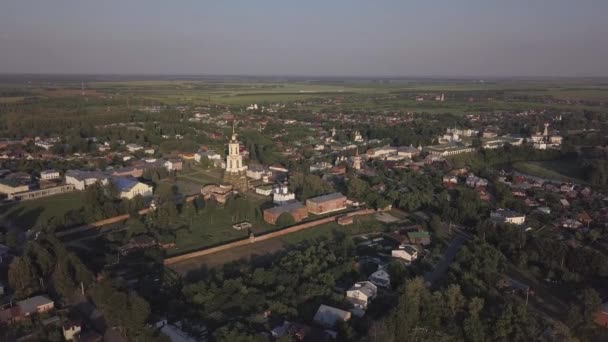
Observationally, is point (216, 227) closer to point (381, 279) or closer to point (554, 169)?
point (381, 279)

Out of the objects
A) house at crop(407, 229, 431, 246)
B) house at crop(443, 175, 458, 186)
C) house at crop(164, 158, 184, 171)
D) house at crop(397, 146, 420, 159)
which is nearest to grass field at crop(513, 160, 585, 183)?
house at crop(443, 175, 458, 186)

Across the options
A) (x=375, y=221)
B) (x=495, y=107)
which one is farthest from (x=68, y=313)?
(x=495, y=107)

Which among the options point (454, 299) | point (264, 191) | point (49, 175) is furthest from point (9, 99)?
point (454, 299)

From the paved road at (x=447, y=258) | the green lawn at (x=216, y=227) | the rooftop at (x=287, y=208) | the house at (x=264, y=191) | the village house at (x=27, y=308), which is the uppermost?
the rooftop at (x=287, y=208)

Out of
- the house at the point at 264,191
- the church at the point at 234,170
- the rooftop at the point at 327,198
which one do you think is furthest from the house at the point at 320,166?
the rooftop at the point at 327,198

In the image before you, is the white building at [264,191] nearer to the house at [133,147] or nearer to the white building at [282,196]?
the white building at [282,196]

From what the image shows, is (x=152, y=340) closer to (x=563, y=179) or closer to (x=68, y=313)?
(x=68, y=313)
